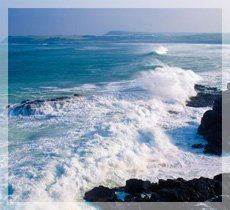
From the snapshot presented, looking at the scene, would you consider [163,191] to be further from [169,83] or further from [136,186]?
[169,83]

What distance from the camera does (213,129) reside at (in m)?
19.5

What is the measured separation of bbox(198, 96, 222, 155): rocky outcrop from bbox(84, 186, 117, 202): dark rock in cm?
581

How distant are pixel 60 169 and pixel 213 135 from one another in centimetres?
717

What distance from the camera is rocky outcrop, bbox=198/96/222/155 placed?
60.2 ft

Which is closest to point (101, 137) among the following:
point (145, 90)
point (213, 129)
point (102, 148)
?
point (102, 148)

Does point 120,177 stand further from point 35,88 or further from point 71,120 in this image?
point 35,88

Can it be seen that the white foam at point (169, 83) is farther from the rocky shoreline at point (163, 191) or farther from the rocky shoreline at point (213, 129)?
the rocky shoreline at point (163, 191)

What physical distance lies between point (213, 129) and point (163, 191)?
266 inches

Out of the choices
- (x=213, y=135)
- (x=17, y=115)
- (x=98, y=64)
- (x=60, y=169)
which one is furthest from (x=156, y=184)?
(x=98, y=64)

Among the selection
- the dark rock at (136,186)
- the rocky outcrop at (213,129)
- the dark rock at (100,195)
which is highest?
the rocky outcrop at (213,129)

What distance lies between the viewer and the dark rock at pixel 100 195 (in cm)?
1359

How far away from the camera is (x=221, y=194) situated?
45.3 ft

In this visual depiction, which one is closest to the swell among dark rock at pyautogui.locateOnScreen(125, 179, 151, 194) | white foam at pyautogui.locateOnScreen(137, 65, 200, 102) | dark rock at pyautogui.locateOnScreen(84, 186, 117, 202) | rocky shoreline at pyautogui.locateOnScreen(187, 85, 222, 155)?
white foam at pyautogui.locateOnScreen(137, 65, 200, 102)

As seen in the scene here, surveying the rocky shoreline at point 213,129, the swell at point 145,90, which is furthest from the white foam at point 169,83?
the rocky shoreline at point 213,129
